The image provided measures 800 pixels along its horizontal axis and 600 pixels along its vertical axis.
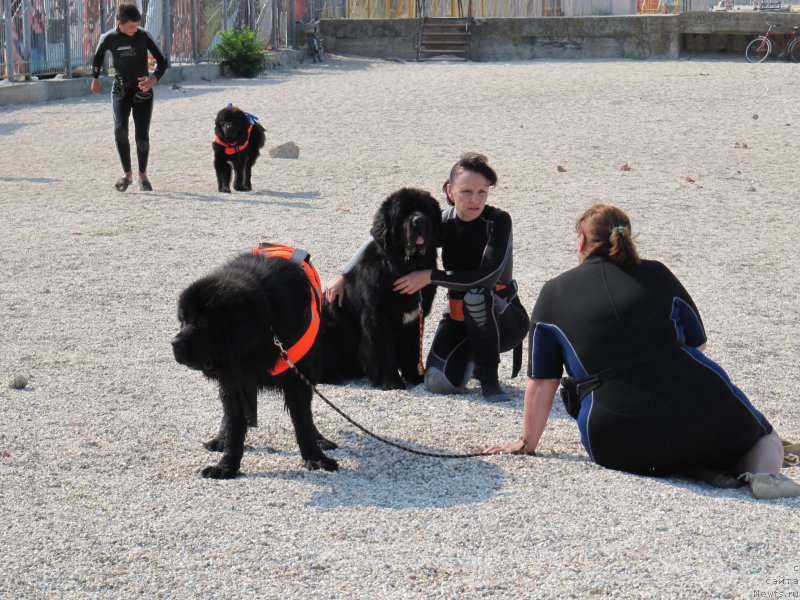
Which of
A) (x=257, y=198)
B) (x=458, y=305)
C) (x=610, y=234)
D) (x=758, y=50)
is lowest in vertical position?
(x=257, y=198)

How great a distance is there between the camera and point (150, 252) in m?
9.02

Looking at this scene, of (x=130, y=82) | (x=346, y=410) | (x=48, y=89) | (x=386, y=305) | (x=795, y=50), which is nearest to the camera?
(x=346, y=410)

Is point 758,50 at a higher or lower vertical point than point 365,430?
higher

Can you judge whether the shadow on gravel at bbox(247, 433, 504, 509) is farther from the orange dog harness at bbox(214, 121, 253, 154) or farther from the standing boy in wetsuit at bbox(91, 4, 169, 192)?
the standing boy in wetsuit at bbox(91, 4, 169, 192)

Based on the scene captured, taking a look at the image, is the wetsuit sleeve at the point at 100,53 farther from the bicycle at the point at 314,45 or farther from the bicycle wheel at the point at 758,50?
the bicycle wheel at the point at 758,50

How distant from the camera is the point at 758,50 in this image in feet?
95.7

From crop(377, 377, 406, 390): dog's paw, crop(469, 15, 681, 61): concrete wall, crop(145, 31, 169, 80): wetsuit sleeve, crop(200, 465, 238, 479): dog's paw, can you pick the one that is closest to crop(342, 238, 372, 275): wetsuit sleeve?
crop(377, 377, 406, 390): dog's paw

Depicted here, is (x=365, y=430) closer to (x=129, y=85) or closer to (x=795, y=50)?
(x=129, y=85)

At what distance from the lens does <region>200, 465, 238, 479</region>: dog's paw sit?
177 inches

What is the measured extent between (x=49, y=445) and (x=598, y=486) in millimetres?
2391

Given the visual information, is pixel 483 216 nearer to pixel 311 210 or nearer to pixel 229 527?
pixel 229 527

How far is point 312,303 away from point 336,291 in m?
1.38

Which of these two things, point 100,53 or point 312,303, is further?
point 100,53

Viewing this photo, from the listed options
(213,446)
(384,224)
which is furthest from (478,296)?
(213,446)
